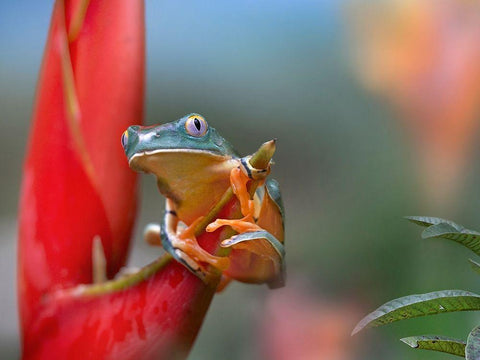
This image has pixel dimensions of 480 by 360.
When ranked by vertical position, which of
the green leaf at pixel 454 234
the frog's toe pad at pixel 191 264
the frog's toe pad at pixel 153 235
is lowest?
the frog's toe pad at pixel 153 235

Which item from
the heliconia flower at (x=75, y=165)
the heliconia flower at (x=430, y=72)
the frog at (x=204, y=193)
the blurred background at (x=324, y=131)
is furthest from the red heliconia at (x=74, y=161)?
the heliconia flower at (x=430, y=72)

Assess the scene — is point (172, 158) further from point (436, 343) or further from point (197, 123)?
point (436, 343)

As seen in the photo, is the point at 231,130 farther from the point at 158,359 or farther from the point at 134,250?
the point at 158,359

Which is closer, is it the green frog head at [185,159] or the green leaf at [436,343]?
the green leaf at [436,343]

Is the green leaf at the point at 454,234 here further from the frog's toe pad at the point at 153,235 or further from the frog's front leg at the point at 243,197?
the frog's toe pad at the point at 153,235

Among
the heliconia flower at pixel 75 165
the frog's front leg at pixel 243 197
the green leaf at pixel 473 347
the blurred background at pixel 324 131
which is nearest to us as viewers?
the green leaf at pixel 473 347

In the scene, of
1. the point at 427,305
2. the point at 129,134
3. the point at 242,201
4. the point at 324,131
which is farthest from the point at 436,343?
the point at 324,131

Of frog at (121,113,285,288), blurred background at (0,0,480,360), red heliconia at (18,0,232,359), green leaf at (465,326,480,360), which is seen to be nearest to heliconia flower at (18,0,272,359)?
red heliconia at (18,0,232,359)
